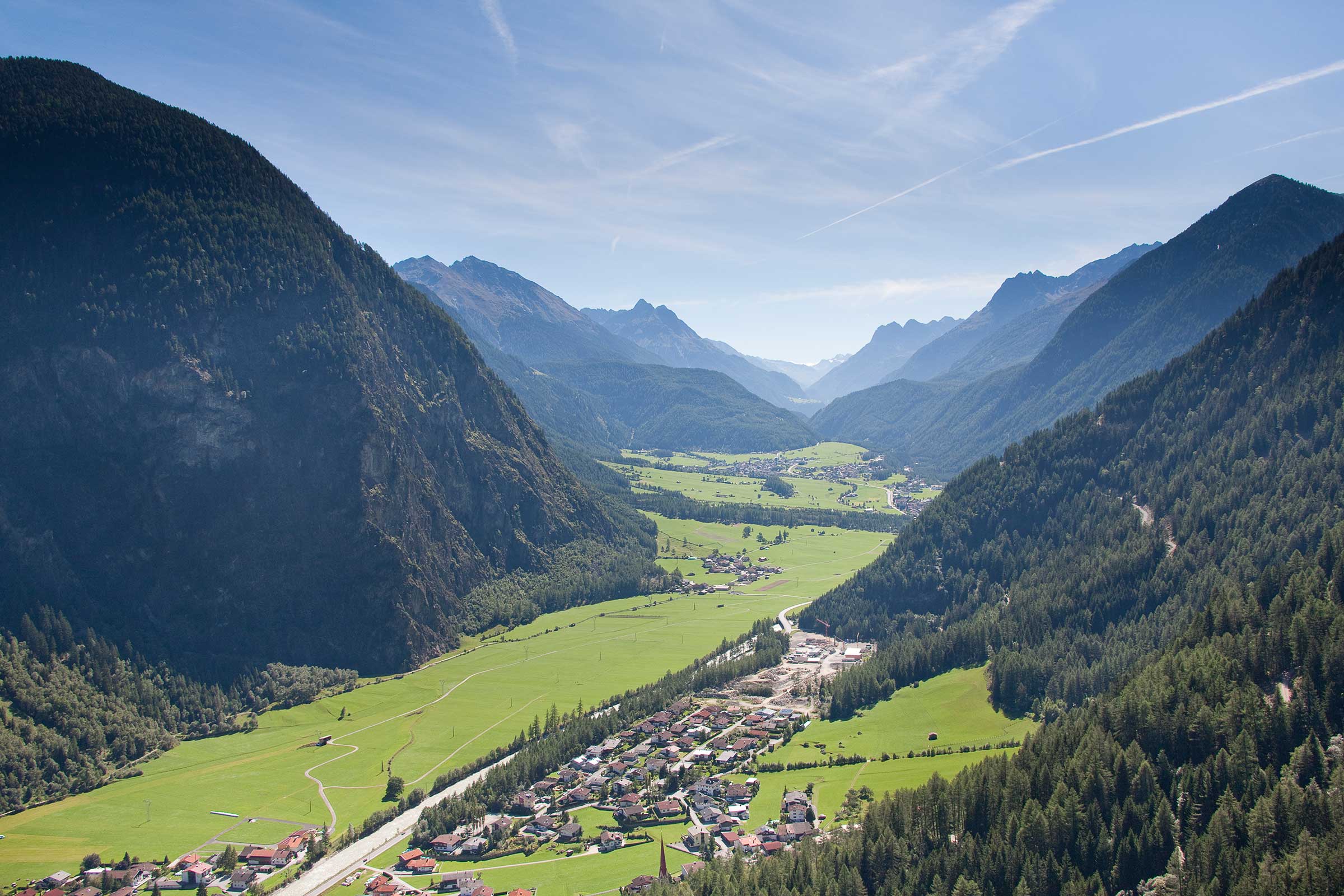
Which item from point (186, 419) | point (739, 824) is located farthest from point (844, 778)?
point (186, 419)

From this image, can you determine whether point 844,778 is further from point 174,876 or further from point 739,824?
→ point 174,876

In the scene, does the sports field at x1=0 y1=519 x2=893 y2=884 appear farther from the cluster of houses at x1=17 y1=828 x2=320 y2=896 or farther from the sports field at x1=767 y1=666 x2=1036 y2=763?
the sports field at x1=767 y1=666 x2=1036 y2=763

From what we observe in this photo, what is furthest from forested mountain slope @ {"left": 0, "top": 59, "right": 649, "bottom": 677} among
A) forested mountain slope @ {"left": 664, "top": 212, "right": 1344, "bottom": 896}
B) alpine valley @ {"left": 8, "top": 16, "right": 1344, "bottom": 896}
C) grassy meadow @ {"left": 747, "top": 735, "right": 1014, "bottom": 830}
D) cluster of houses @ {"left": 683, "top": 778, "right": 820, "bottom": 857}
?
forested mountain slope @ {"left": 664, "top": 212, "right": 1344, "bottom": 896}

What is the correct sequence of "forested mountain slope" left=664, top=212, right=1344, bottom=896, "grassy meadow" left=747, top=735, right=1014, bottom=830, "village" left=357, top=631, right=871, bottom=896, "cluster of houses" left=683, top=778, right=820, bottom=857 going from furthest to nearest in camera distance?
"grassy meadow" left=747, top=735, right=1014, bottom=830
"cluster of houses" left=683, top=778, right=820, bottom=857
"village" left=357, top=631, right=871, bottom=896
"forested mountain slope" left=664, top=212, right=1344, bottom=896

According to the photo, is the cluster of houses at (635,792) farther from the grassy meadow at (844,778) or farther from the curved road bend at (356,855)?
the curved road bend at (356,855)

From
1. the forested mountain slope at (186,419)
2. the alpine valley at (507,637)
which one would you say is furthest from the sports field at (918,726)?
the forested mountain slope at (186,419)

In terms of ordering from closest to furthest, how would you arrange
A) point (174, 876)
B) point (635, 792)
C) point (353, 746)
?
point (174, 876)
point (635, 792)
point (353, 746)
